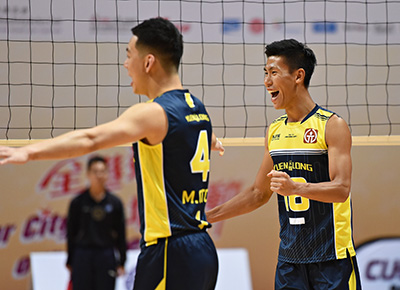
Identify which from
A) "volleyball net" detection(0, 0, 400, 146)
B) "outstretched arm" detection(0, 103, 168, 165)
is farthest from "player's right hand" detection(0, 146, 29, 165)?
"volleyball net" detection(0, 0, 400, 146)

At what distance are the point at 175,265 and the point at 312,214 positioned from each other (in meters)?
1.16

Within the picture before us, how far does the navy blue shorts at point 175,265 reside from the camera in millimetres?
2438

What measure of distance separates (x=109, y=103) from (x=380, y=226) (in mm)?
3162

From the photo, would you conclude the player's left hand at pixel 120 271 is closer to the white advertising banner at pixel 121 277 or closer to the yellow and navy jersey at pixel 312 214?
the white advertising banner at pixel 121 277

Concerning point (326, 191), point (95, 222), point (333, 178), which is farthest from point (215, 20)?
point (326, 191)

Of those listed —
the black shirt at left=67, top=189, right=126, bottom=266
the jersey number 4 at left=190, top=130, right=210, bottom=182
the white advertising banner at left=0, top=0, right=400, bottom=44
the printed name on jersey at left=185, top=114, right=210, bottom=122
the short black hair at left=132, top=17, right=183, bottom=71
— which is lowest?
the black shirt at left=67, top=189, right=126, bottom=266

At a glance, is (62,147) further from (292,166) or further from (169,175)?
(292,166)

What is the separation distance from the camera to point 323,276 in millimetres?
3268

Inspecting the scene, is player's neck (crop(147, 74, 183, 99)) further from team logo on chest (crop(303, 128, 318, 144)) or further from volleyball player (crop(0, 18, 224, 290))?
team logo on chest (crop(303, 128, 318, 144))

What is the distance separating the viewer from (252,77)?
6941mm

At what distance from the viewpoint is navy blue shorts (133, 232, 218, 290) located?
244 cm

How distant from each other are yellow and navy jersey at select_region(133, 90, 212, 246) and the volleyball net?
4.01 m

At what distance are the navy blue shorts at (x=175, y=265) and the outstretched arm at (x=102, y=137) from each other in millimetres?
432

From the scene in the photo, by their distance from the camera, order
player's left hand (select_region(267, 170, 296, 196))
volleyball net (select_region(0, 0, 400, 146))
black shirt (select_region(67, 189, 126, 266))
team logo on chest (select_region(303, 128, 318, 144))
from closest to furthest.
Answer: player's left hand (select_region(267, 170, 296, 196))
team logo on chest (select_region(303, 128, 318, 144))
black shirt (select_region(67, 189, 126, 266))
volleyball net (select_region(0, 0, 400, 146))
